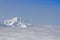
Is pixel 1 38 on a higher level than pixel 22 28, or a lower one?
lower

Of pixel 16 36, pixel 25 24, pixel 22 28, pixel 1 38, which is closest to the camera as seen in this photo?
pixel 1 38

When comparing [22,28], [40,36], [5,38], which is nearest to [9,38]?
[5,38]

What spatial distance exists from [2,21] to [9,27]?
67 cm

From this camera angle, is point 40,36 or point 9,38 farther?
point 40,36

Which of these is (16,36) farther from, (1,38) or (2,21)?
(2,21)

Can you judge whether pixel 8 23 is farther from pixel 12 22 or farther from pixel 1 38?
pixel 1 38

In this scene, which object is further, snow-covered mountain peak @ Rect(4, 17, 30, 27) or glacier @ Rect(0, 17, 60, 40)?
snow-covered mountain peak @ Rect(4, 17, 30, 27)

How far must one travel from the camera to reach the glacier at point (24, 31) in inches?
229

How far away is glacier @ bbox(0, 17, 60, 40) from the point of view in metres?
5.82

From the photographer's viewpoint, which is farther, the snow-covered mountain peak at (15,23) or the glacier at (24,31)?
Result: the snow-covered mountain peak at (15,23)

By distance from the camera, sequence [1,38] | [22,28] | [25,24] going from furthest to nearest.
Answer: [25,24]
[22,28]
[1,38]

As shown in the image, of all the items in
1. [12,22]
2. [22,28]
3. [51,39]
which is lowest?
[51,39]

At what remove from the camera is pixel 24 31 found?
22.2 feet

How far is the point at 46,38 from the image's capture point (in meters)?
5.81
